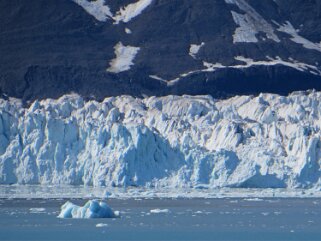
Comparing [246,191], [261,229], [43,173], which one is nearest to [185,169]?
[246,191]

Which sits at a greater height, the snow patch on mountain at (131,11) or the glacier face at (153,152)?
the snow patch on mountain at (131,11)

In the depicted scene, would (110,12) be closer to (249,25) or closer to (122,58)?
(122,58)

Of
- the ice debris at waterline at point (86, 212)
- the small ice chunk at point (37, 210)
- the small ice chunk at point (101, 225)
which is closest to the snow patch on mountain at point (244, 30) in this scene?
the small ice chunk at point (37, 210)

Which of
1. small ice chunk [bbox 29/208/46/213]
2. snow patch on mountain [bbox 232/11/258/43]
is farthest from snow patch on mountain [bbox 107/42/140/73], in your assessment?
small ice chunk [bbox 29/208/46/213]

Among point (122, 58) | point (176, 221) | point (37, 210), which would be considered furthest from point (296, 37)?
point (176, 221)

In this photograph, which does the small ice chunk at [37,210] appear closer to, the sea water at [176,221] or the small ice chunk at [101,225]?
the sea water at [176,221]

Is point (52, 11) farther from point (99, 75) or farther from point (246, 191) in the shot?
point (246, 191)
